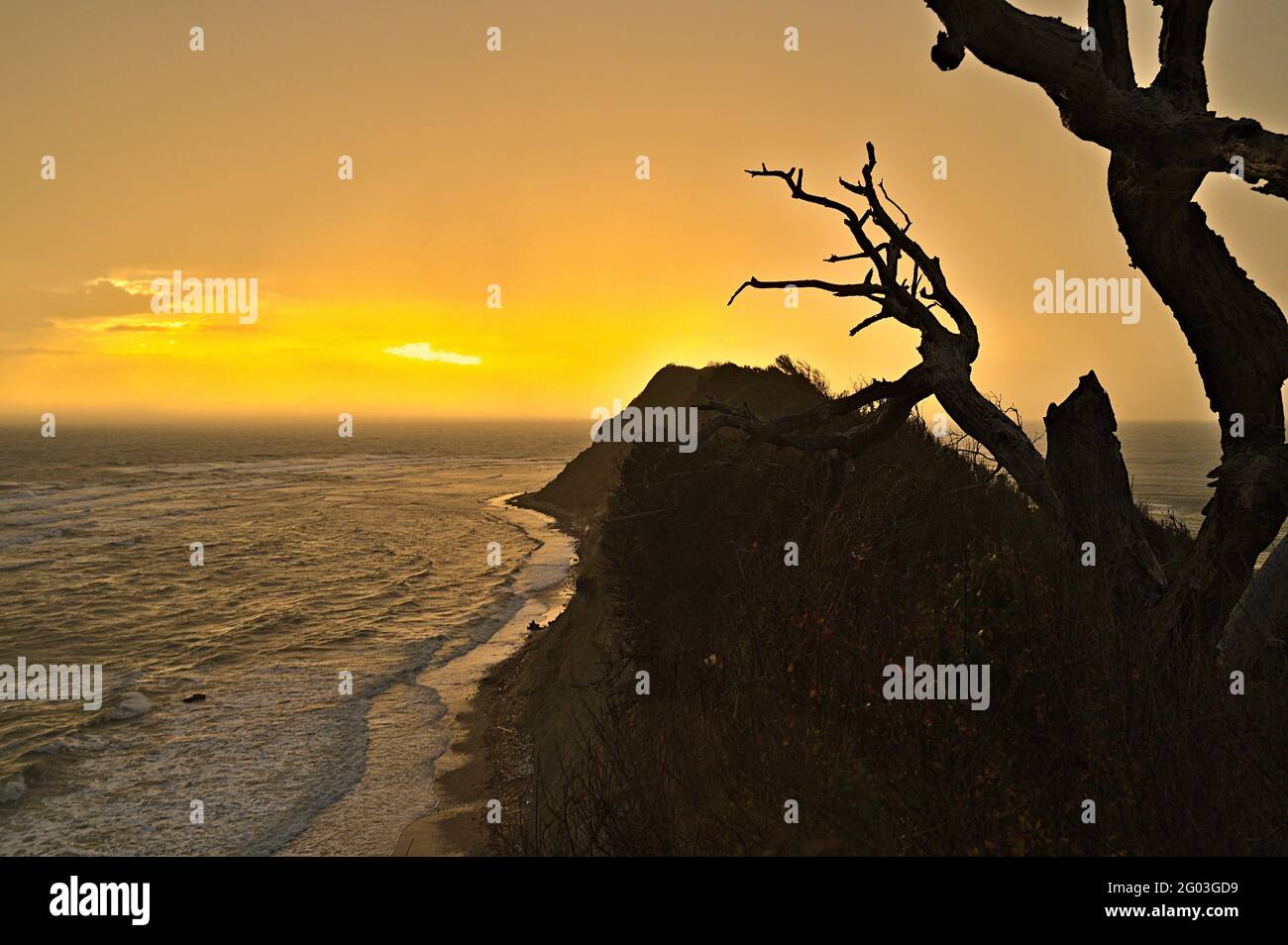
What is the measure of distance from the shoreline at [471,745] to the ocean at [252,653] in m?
0.24

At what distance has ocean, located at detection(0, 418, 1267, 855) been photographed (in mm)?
14867

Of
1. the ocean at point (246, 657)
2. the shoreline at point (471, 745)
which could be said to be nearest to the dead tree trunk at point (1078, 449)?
the shoreline at point (471, 745)

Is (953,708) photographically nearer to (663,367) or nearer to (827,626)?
(827,626)

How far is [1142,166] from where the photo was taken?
869cm

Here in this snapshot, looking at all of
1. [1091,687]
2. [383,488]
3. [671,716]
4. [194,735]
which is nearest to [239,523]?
[383,488]

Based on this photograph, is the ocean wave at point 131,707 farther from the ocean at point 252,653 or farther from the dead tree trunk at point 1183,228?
the dead tree trunk at point 1183,228

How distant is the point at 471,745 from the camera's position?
59.3 feet

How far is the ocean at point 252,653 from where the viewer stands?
1487 centimetres

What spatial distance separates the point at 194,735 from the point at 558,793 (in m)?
10.0

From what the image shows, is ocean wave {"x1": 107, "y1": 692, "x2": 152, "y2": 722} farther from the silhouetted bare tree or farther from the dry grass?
the silhouetted bare tree

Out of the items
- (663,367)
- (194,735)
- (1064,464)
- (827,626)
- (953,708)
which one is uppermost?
(663,367)

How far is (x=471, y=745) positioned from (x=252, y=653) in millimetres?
10670

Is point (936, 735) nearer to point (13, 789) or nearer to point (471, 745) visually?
point (471, 745)

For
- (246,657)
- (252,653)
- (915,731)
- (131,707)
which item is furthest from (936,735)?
(252,653)
